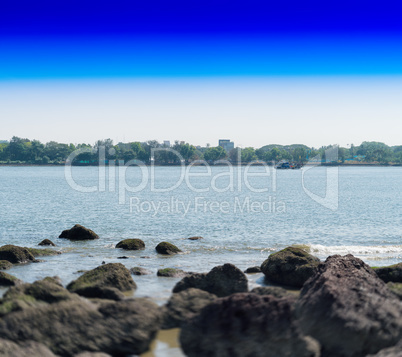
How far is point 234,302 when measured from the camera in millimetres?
10539

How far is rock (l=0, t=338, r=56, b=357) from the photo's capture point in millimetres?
9352

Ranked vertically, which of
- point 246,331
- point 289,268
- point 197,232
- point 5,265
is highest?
point 246,331

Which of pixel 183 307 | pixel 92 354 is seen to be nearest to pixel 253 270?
pixel 183 307

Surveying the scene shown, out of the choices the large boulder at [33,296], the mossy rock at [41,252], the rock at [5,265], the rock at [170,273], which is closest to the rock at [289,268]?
the rock at [170,273]

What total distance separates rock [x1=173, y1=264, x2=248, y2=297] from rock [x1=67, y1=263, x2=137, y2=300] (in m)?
2.04

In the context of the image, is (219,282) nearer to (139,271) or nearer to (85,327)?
(139,271)

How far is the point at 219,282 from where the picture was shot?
15820mm

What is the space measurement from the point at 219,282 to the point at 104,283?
12.4ft

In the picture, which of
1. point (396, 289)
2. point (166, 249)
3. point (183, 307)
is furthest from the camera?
point (166, 249)

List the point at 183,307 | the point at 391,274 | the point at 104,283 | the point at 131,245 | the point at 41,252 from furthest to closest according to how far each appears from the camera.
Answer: the point at 131,245
the point at 41,252
the point at 391,274
the point at 104,283
the point at 183,307

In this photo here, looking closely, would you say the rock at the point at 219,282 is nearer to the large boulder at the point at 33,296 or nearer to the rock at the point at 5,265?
the large boulder at the point at 33,296

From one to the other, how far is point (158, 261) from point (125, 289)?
23.7 feet

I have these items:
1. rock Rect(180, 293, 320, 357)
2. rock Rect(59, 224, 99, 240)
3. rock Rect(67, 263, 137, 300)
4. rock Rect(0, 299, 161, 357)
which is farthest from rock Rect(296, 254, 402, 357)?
rock Rect(59, 224, 99, 240)

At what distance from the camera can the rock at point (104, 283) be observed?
1475cm
